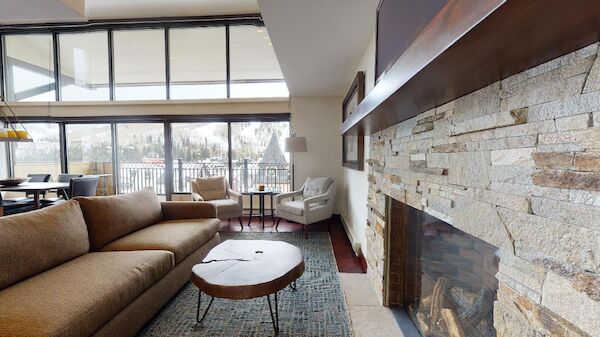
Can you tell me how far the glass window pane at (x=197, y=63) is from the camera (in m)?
5.41

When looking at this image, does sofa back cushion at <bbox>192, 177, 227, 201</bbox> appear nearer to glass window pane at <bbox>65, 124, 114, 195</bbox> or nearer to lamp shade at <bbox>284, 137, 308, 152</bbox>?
lamp shade at <bbox>284, 137, 308, 152</bbox>

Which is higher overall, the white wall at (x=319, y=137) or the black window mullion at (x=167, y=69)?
the black window mullion at (x=167, y=69)

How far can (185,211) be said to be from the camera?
3.10 m

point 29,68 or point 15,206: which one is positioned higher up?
point 29,68

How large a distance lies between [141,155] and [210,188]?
2.11 m

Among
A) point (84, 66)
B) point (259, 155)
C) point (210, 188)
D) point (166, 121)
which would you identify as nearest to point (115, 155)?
point (166, 121)

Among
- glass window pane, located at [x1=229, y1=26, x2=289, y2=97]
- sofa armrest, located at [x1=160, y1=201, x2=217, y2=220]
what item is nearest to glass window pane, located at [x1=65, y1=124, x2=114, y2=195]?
glass window pane, located at [x1=229, y1=26, x2=289, y2=97]

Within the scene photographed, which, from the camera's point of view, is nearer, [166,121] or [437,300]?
[437,300]

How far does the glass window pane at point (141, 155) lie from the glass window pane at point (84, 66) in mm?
909

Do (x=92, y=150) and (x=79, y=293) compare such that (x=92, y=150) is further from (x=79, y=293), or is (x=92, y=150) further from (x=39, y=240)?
(x=79, y=293)

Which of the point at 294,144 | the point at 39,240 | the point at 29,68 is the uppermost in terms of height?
the point at 29,68

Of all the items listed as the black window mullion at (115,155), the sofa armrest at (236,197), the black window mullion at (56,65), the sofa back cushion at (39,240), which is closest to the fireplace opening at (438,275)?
the sofa back cushion at (39,240)

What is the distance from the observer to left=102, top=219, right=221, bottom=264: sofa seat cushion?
2.23 meters

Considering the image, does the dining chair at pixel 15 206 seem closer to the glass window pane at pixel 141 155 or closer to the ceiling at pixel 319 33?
the glass window pane at pixel 141 155
